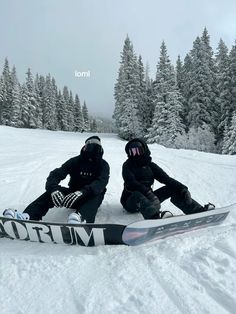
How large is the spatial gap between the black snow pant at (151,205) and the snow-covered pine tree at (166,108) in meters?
26.1

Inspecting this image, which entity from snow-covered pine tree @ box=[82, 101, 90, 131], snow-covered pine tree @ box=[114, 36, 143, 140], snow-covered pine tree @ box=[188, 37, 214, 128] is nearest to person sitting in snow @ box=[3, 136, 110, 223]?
snow-covered pine tree @ box=[188, 37, 214, 128]

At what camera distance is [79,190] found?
Answer: 14.5 ft

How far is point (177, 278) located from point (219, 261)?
1.87 ft

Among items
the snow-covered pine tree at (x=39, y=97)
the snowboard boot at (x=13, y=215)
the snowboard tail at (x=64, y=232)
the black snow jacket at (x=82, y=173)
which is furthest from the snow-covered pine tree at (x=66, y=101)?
the snowboard tail at (x=64, y=232)

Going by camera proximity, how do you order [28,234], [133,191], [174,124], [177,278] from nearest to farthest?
[177,278] → [28,234] → [133,191] → [174,124]

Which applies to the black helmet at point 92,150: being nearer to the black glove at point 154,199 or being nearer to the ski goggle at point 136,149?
the ski goggle at point 136,149

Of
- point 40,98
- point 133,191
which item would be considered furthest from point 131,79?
point 133,191

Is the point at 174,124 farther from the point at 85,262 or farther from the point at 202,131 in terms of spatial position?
the point at 85,262

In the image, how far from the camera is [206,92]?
31516 millimetres

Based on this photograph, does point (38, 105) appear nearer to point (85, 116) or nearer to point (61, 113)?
point (61, 113)

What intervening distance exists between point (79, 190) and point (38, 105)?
50800 millimetres

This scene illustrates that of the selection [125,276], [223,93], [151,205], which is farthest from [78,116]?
[125,276]

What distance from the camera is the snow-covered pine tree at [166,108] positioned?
3125 centimetres

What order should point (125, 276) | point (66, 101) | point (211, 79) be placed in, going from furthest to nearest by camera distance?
point (66, 101), point (211, 79), point (125, 276)
